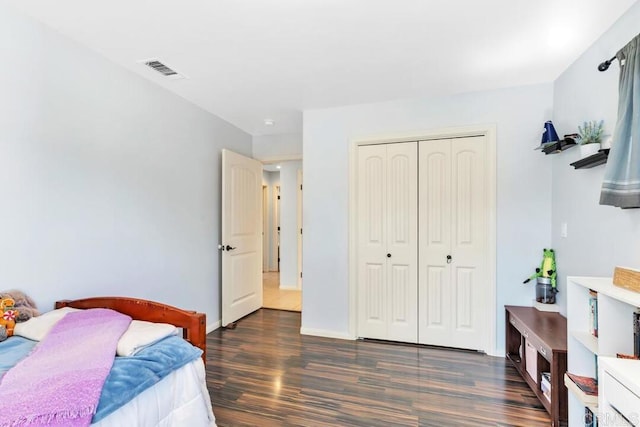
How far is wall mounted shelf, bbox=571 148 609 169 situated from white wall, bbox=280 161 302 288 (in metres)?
4.35

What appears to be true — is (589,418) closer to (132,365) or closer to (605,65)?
(605,65)

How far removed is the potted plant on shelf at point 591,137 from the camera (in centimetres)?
199

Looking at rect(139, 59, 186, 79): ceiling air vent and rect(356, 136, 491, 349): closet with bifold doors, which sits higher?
rect(139, 59, 186, 79): ceiling air vent

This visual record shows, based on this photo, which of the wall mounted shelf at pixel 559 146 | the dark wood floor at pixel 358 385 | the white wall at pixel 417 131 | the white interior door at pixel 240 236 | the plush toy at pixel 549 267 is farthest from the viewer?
the white interior door at pixel 240 236

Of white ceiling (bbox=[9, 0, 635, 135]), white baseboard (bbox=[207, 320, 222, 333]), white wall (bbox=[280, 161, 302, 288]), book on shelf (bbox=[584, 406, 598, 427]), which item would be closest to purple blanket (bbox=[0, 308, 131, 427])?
white ceiling (bbox=[9, 0, 635, 135])

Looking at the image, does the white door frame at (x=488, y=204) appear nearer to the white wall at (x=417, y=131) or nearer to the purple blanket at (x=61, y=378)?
the white wall at (x=417, y=131)

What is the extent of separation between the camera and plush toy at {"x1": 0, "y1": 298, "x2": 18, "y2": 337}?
1586mm

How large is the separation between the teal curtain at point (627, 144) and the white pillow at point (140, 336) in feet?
7.97

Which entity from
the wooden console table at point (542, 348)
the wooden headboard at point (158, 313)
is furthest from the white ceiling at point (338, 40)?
the wooden console table at point (542, 348)

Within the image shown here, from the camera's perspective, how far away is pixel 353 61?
2393 millimetres

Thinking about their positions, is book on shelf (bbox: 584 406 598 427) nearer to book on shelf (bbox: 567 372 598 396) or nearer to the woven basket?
book on shelf (bbox: 567 372 598 396)

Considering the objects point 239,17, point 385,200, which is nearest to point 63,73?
point 239,17

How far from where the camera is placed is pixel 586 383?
63.9 inches

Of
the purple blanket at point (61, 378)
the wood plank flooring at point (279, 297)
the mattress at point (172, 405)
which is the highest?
the purple blanket at point (61, 378)
